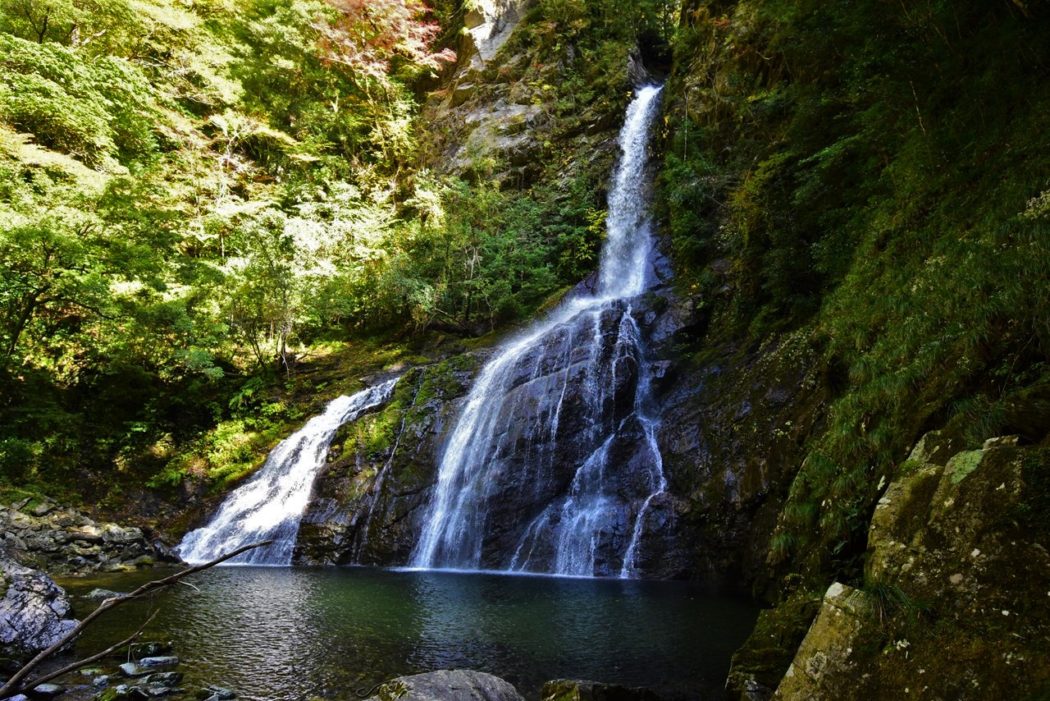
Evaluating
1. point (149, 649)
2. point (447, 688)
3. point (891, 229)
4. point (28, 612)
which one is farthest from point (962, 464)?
point (28, 612)

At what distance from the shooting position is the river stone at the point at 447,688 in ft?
13.5

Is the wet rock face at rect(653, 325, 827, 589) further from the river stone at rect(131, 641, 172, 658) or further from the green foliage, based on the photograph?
the river stone at rect(131, 641, 172, 658)

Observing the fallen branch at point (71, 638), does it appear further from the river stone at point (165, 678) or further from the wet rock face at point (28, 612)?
the wet rock face at point (28, 612)

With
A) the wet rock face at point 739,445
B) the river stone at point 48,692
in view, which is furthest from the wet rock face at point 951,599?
the river stone at point 48,692

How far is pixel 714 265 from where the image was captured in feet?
48.5

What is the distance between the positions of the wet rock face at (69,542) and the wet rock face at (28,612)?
4680mm

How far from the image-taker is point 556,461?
12.5 m

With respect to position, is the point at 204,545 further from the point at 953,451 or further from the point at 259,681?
the point at 953,451

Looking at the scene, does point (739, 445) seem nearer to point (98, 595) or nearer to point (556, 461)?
point (556, 461)

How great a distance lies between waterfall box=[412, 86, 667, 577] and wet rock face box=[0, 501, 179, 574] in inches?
225

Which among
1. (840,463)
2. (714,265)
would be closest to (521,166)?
(714,265)

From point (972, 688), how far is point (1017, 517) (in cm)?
88

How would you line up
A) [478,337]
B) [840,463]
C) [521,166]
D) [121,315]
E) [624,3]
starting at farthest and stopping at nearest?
[624,3] < [521,166] < [478,337] < [121,315] < [840,463]

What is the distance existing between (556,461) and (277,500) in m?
7.20
